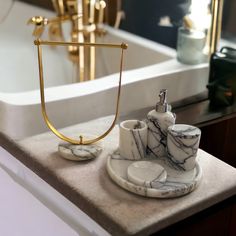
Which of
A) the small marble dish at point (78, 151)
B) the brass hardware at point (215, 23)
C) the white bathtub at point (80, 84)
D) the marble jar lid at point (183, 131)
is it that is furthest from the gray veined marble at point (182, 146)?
the brass hardware at point (215, 23)

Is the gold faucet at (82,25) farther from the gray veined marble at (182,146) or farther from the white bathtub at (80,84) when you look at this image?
the gray veined marble at (182,146)

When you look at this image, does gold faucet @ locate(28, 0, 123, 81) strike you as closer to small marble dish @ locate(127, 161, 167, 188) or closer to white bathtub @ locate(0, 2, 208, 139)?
white bathtub @ locate(0, 2, 208, 139)

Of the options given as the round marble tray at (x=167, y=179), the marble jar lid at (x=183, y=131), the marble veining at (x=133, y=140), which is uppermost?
the marble jar lid at (x=183, y=131)

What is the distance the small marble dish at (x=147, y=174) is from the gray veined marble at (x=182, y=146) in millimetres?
33

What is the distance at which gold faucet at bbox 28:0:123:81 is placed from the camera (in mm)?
1584

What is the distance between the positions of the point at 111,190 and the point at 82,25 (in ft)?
2.89

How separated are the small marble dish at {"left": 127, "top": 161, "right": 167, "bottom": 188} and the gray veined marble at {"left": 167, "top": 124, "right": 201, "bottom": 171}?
0.03 meters

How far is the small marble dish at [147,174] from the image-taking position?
831 mm

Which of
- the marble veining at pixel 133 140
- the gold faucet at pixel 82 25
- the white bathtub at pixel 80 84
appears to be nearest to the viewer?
the marble veining at pixel 133 140

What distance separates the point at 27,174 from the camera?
99 centimetres

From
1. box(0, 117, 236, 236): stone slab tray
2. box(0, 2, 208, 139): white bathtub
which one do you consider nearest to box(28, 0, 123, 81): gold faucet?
box(0, 2, 208, 139): white bathtub

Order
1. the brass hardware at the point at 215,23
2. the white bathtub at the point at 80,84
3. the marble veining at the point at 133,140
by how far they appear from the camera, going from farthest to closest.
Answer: the brass hardware at the point at 215,23, the white bathtub at the point at 80,84, the marble veining at the point at 133,140

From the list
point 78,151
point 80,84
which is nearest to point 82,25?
point 80,84

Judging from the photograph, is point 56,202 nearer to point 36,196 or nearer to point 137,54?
point 36,196
